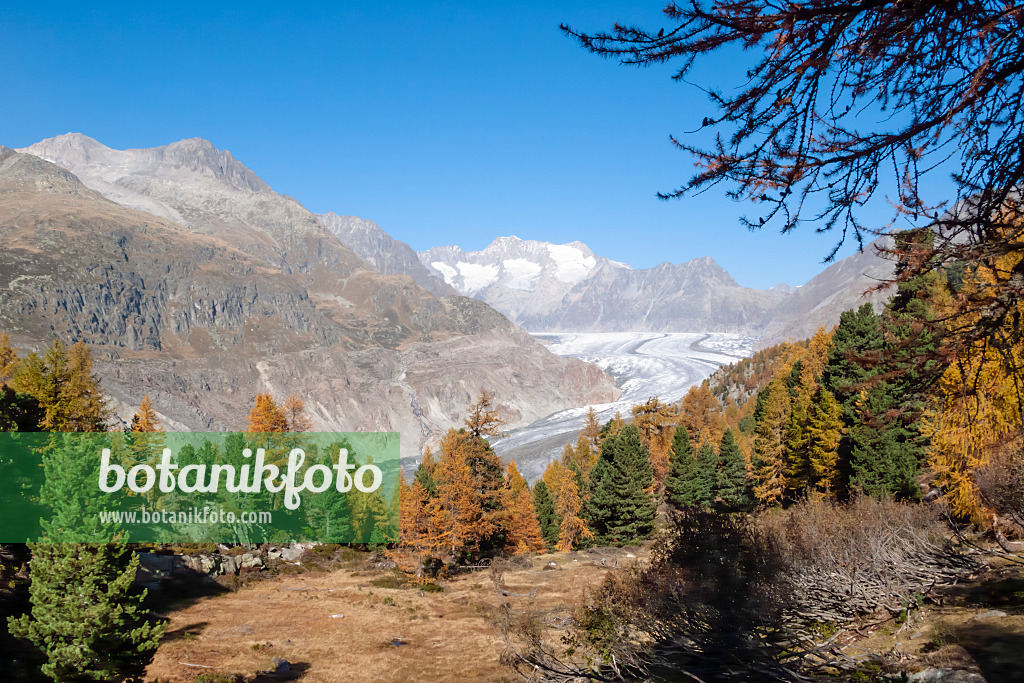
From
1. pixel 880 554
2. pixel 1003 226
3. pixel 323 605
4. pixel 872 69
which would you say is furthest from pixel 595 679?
pixel 323 605

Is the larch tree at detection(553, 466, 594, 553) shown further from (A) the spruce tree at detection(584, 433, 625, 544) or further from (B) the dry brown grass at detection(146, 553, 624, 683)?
(B) the dry brown grass at detection(146, 553, 624, 683)

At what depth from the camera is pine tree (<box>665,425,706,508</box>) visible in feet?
152

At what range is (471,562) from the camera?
3988 centimetres

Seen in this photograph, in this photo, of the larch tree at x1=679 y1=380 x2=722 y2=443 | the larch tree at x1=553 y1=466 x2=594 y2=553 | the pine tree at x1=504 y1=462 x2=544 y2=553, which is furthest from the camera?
the larch tree at x1=679 y1=380 x2=722 y2=443

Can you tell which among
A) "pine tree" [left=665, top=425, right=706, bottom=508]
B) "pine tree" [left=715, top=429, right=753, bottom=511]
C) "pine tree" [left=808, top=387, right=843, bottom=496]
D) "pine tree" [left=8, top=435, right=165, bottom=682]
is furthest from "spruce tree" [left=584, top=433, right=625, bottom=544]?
"pine tree" [left=8, top=435, right=165, bottom=682]

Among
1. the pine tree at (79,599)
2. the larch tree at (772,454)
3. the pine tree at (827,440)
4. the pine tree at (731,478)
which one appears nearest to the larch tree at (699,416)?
the pine tree at (731,478)

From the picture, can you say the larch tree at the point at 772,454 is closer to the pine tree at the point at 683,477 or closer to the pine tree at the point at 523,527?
the pine tree at the point at 683,477

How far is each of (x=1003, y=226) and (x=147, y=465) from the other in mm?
41012

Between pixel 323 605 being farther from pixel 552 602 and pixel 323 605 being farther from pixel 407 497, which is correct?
pixel 552 602

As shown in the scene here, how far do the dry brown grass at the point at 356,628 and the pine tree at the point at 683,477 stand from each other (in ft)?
44.2

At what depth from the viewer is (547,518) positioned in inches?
2025

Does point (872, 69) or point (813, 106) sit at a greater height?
point (872, 69)

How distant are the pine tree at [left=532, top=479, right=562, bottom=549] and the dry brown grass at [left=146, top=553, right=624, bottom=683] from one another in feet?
47.4

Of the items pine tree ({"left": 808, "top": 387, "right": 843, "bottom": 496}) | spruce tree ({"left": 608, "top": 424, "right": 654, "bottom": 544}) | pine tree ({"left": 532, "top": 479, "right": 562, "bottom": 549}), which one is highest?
pine tree ({"left": 808, "top": 387, "right": 843, "bottom": 496})
